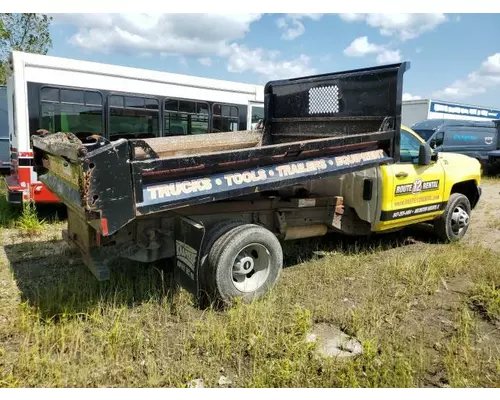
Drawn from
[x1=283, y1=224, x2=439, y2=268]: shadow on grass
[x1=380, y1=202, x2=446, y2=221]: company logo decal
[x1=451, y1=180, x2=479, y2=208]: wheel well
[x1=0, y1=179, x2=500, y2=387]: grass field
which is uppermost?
[x1=451, y1=180, x2=479, y2=208]: wheel well

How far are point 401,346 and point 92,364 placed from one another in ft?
7.50

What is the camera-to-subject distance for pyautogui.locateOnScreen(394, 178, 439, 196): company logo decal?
5551mm

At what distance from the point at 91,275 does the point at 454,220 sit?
16.7 ft

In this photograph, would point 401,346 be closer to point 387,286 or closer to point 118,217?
point 387,286

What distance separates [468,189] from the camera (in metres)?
6.97

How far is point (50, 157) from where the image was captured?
14.0 ft

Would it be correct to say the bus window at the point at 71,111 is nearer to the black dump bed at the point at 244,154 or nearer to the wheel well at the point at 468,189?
the black dump bed at the point at 244,154

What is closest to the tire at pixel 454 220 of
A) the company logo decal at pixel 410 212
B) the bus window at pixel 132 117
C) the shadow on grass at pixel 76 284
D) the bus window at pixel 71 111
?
the company logo decal at pixel 410 212

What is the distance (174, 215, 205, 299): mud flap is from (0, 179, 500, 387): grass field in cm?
23

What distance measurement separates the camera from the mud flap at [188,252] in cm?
383

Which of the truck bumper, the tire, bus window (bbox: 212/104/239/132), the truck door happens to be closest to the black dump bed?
the truck door

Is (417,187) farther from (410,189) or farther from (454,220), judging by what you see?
(454,220)

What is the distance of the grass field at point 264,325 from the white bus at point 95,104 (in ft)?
7.28

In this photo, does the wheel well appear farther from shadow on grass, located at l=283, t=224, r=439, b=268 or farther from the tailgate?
the tailgate
